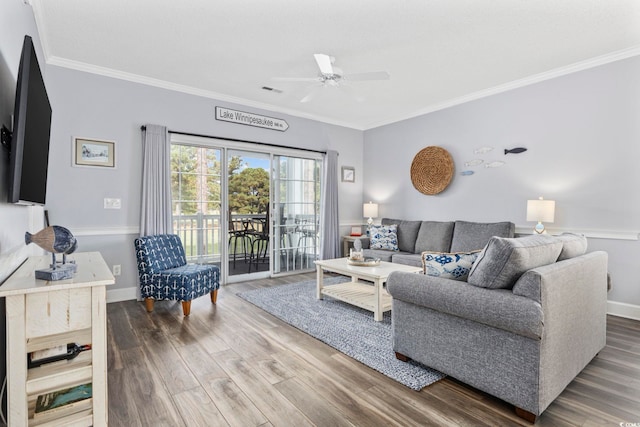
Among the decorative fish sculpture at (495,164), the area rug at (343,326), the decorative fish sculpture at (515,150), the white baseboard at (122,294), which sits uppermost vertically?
the decorative fish sculpture at (515,150)

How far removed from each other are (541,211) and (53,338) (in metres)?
4.17

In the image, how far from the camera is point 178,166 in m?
4.29

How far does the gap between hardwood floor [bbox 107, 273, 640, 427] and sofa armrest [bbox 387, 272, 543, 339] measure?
49 centimetres

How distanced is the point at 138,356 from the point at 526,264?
264 cm

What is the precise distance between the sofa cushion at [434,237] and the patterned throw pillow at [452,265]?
245 centimetres

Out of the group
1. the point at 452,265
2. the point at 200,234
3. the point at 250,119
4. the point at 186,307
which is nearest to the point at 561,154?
the point at 452,265

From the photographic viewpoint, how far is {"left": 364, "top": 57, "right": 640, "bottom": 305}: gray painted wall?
3.23 metres

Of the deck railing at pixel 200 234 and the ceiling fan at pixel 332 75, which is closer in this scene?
the ceiling fan at pixel 332 75

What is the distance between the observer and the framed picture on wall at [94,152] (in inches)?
138

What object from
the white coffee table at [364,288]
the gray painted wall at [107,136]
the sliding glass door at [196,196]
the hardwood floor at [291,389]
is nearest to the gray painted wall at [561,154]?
the hardwood floor at [291,389]

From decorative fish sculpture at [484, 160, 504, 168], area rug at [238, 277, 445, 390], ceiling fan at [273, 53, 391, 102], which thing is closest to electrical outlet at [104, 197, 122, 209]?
area rug at [238, 277, 445, 390]

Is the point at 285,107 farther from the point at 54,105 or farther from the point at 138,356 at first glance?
the point at 138,356

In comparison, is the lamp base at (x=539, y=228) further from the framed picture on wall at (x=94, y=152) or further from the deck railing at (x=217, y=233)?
the framed picture on wall at (x=94, y=152)

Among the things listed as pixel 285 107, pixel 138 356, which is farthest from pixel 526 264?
pixel 285 107
